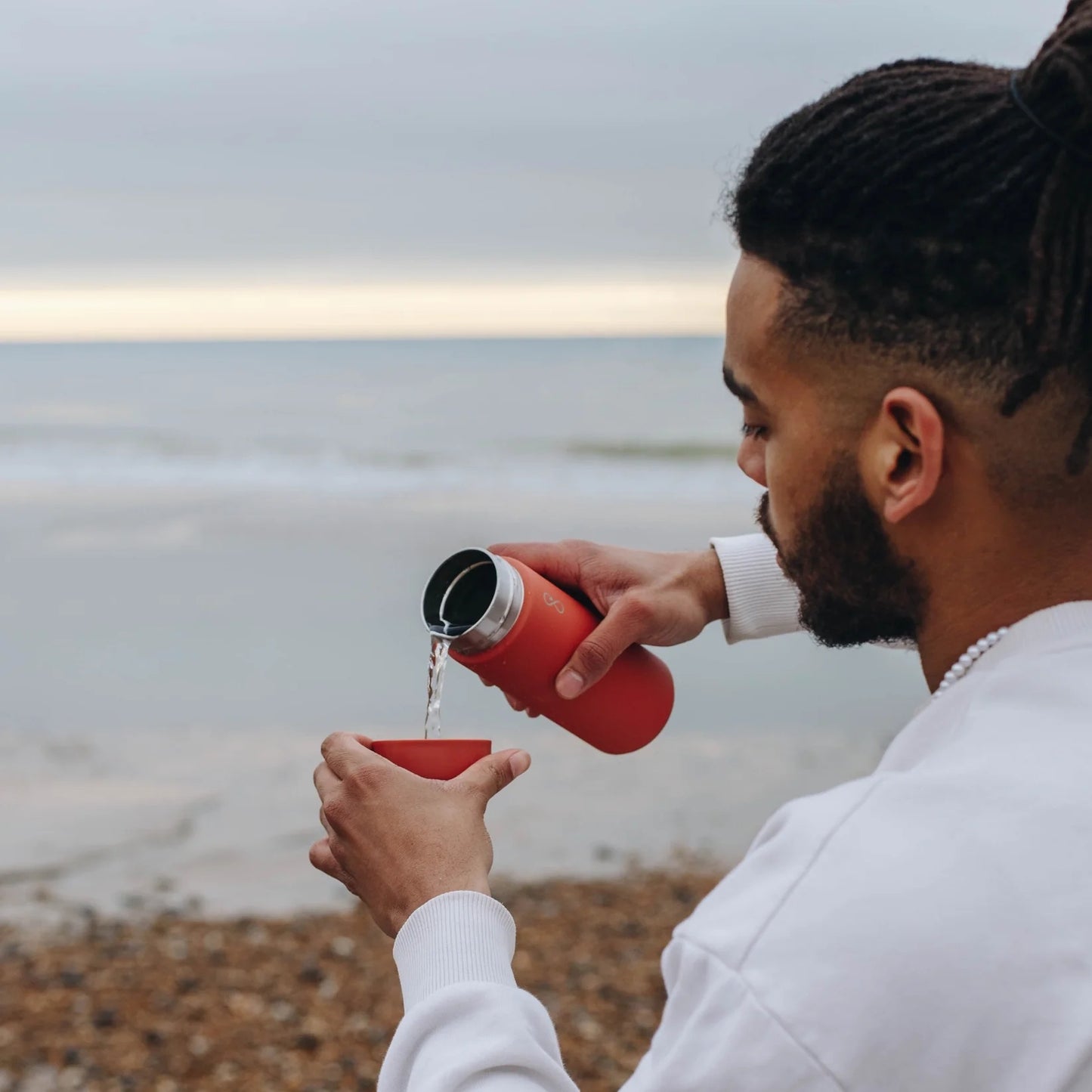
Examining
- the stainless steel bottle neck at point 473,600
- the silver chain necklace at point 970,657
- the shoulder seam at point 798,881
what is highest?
the silver chain necklace at point 970,657

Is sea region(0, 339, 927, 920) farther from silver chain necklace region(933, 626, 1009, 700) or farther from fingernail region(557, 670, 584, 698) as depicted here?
silver chain necklace region(933, 626, 1009, 700)

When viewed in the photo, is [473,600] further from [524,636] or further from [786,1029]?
[786,1029]

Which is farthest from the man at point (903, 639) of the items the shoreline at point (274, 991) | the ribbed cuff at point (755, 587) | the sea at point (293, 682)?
the sea at point (293, 682)

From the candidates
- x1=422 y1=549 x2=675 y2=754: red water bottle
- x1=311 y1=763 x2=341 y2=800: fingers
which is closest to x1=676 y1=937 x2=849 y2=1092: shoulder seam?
x1=311 y1=763 x2=341 y2=800: fingers

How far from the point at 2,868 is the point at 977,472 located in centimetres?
465

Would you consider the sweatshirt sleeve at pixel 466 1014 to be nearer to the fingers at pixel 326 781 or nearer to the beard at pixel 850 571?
the fingers at pixel 326 781

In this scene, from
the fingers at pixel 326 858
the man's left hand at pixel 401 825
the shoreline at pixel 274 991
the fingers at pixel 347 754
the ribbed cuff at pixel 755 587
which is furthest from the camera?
the shoreline at pixel 274 991

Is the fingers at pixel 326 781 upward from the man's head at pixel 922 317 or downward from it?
downward

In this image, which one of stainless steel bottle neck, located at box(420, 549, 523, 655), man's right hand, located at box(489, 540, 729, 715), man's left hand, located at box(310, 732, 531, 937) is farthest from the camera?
man's right hand, located at box(489, 540, 729, 715)

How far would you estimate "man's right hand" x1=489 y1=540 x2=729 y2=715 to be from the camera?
6.85 ft

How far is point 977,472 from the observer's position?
4.61ft

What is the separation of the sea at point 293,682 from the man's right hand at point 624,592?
3049mm

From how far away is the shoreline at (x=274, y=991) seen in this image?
4.00 metres

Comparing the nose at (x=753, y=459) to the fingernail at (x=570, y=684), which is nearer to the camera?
the nose at (x=753, y=459)
